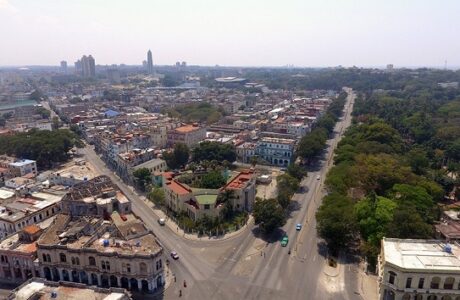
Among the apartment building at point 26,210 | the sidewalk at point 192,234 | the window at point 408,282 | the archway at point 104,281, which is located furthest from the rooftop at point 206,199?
the window at point 408,282

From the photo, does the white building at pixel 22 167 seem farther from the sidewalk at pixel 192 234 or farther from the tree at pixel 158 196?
the sidewalk at pixel 192 234

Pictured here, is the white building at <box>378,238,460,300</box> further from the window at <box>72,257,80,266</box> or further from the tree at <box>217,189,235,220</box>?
the window at <box>72,257,80,266</box>

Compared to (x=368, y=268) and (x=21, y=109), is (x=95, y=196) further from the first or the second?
(x=21, y=109)

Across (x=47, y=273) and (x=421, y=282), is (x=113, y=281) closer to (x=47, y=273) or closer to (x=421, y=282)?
(x=47, y=273)

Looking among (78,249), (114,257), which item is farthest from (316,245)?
(78,249)

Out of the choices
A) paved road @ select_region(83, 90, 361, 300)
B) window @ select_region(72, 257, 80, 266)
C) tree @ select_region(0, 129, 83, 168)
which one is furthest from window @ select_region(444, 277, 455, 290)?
tree @ select_region(0, 129, 83, 168)

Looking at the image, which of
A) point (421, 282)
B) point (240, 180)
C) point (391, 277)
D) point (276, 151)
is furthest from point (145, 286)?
point (276, 151)
